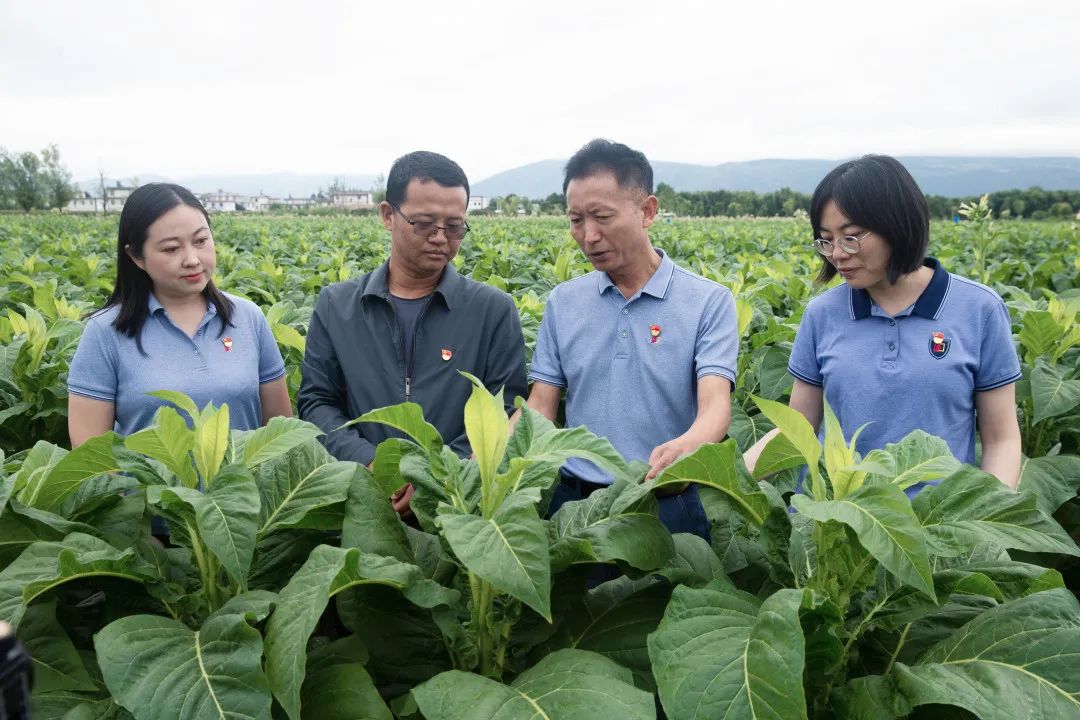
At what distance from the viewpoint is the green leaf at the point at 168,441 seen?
160cm

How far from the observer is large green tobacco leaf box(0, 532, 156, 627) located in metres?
1.46

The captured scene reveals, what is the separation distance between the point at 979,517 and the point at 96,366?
109 inches

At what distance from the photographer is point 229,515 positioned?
1504mm

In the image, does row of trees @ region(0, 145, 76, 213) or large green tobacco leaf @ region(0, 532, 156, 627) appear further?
Result: row of trees @ region(0, 145, 76, 213)

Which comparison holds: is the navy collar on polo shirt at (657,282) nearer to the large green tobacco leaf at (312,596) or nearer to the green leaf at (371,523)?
the green leaf at (371,523)

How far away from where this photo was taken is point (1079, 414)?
3.62 metres

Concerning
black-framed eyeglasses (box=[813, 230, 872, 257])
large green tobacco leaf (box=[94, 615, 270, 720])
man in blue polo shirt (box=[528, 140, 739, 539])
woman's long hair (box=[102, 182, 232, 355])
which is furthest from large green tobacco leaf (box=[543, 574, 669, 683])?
woman's long hair (box=[102, 182, 232, 355])

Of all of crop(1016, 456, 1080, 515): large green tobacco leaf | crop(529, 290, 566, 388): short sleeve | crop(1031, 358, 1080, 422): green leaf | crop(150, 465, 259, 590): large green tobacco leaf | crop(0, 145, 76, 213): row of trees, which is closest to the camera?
crop(150, 465, 259, 590): large green tobacco leaf

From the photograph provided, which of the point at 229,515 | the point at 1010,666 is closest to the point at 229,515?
the point at 229,515

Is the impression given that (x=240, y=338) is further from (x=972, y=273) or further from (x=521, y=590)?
(x=972, y=273)

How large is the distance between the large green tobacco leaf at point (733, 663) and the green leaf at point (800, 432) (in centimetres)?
26

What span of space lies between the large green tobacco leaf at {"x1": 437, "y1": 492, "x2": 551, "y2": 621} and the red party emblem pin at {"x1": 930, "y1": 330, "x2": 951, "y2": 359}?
1.73m

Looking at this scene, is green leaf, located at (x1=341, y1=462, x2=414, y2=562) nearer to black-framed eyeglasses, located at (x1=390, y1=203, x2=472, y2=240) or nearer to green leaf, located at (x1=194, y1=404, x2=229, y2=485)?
green leaf, located at (x1=194, y1=404, x2=229, y2=485)

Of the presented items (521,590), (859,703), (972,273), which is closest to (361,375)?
(521,590)
